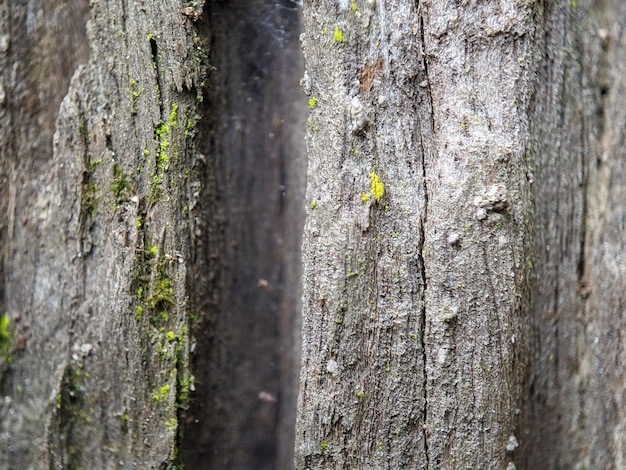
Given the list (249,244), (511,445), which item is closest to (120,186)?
(249,244)

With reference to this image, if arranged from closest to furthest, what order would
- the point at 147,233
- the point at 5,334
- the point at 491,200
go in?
1. the point at 491,200
2. the point at 147,233
3. the point at 5,334

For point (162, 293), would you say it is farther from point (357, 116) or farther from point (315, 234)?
point (357, 116)

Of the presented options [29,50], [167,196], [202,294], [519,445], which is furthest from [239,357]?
[29,50]

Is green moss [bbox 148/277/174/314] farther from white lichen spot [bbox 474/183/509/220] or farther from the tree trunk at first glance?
white lichen spot [bbox 474/183/509/220]

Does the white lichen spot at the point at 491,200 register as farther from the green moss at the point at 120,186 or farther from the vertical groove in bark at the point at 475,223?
the green moss at the point at 120,186

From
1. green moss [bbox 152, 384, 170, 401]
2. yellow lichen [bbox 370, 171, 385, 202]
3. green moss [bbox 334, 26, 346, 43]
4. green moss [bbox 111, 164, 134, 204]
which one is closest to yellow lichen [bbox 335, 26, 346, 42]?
green moss [bbox 334, 26, 346, 43]
